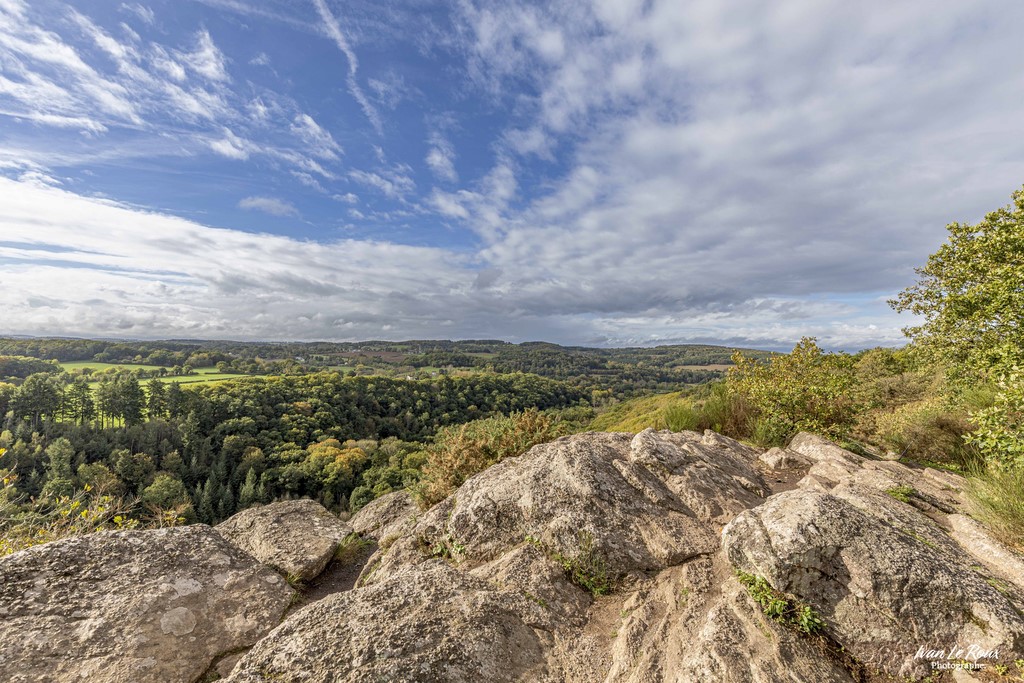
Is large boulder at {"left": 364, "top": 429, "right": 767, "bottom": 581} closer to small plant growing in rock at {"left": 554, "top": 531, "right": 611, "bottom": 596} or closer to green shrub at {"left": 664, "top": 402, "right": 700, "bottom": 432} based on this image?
small plant growing in rock at {"left": 554, "top": 531, "right": 611, "bottom": 596}

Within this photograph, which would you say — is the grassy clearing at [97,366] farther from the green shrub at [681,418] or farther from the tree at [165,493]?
the green shrub at [681,418]

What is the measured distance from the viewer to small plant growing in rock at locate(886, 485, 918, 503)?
6844mm

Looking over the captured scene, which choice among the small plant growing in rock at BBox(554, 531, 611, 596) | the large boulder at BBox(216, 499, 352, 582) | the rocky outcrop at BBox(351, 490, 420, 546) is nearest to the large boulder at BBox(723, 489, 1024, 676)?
the small plant growing in rock at BBox(554, 531, 611, 596)

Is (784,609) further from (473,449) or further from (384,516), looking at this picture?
(384,516)

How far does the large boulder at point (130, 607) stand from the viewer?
458 cm

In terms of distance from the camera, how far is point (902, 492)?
6.97 meters

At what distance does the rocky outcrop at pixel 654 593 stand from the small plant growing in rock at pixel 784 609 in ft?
0.06

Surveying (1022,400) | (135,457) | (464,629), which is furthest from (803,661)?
(135,457)

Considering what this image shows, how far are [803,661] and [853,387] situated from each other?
1275 centimetres

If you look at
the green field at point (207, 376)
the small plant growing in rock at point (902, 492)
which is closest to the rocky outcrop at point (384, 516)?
the small plant growing in rock at point (902, 492)

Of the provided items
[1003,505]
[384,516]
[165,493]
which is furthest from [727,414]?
[165,493]

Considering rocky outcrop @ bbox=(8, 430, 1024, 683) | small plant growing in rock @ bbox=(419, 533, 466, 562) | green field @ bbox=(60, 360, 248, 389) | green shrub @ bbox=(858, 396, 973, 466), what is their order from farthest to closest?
green field @ bbox=(60, 360, 248, 389), green shrub @ bbox=(858, 396, 973, 466), small plant growing in rock @ bbox=(419, 533, 466, 562), rocky outcrop @ bbox=(8, 430, 1024, 683)

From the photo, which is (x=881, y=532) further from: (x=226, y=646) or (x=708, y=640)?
(x=226, y=646)

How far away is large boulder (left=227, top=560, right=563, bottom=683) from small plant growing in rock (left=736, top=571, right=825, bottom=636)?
2663 mm
